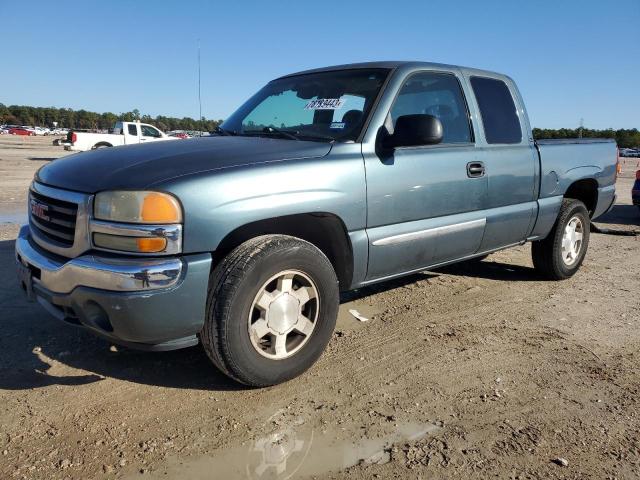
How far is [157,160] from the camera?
275 centimetres

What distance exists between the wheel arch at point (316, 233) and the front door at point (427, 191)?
169mm

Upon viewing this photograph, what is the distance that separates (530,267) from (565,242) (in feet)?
2.35

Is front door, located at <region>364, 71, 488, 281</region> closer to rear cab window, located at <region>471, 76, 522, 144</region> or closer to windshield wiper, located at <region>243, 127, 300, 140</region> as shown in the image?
rear cab window, located at <region>471, 76, 522, 144</region>

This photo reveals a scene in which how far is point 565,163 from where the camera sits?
4.89 m

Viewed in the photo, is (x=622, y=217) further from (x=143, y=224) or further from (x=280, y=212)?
(x=143, y=224)

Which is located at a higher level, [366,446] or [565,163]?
[565,163]

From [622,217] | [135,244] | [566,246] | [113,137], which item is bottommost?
[622,217]

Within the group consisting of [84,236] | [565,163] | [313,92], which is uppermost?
[313,92]

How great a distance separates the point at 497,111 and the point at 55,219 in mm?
3528

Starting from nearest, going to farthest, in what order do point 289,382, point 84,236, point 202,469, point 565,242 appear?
point 202,469
point 84,236
point 289,382
point 565,242

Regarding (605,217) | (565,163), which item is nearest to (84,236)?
(565,163)

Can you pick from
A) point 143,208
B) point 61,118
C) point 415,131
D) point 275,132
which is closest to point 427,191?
point 415,131

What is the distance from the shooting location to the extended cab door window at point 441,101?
3.71 m

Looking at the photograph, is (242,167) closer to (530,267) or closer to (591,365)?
(591,365)
